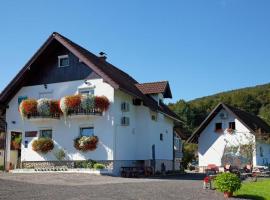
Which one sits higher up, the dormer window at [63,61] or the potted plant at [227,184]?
Answer: the dormer window at [63,61]

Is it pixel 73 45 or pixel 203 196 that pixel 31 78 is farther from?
pixel 203 196

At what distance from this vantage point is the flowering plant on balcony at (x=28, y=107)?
31.2 metres

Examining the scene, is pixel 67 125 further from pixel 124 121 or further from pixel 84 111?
pixel 124 121

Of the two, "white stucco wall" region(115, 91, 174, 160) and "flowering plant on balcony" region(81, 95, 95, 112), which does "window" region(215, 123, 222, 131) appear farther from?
"flowering plant on balcony" region(81, 95, 95, 112)

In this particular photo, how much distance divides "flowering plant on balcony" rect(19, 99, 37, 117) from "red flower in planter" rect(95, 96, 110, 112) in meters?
4.77

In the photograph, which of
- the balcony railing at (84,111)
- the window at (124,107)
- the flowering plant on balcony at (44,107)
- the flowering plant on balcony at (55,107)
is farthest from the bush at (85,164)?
the window at (124,107)

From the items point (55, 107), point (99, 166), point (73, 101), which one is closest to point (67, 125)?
point (55, 107)

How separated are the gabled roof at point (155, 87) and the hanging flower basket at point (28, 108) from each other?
28.6ft

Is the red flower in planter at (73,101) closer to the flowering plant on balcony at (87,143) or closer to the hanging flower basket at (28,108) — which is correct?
the flowering plant on balcony at (87,143)

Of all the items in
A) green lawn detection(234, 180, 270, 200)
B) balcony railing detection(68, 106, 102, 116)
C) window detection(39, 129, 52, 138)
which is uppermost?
balcony railing detection(68, 106, 102, 116)

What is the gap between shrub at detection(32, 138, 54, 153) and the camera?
3102 cm

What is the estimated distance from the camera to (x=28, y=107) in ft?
102

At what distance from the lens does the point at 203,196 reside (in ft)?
56.8

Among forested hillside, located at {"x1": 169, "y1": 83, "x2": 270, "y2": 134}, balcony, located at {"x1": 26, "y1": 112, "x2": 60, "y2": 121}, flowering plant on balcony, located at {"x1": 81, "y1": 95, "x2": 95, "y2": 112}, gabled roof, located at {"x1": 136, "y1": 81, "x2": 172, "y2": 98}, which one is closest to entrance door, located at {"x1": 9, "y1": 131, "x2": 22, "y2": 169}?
balcony, located at {"x1": 26, "y1": 112, "x2": 60, "y2": 121}
